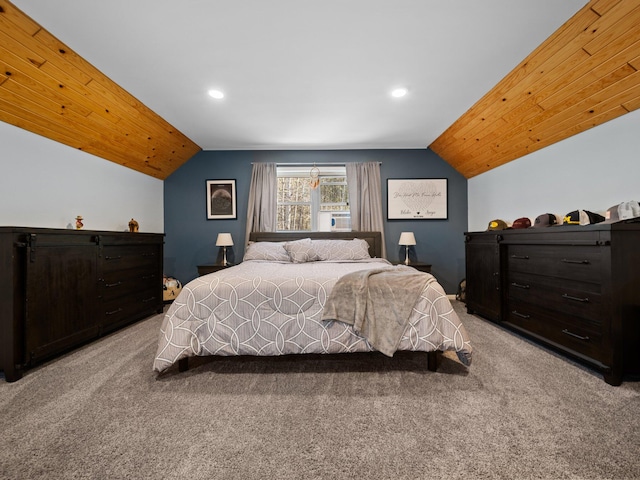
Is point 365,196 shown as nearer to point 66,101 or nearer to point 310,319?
point 310,319

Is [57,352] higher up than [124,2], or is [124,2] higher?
[124,2]

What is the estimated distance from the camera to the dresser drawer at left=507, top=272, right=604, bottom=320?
1920 millimetres

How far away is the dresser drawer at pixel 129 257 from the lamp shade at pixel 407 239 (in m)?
3.40

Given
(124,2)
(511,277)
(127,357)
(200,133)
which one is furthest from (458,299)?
(124,2)

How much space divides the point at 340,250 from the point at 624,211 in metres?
2.63

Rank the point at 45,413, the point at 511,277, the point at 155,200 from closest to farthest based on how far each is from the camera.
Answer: the point at 45,413 < the point at 511,277 < the point at 155,200

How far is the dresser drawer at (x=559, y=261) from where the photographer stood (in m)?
1.92

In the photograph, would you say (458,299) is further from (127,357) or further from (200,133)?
(200,133)

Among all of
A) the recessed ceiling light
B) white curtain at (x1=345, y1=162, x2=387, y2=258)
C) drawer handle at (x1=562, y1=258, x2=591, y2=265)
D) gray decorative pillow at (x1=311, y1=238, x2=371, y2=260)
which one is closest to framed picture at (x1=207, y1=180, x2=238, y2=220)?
gray decorative pillow at (x1=311, y1=238, x2=371, y2=260)

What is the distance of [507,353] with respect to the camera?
2.28m

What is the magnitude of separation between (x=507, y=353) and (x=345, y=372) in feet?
4.67

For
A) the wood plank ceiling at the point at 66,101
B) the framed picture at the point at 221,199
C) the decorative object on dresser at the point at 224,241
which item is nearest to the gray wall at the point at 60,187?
the wood plank ceiling at the point at 66,101

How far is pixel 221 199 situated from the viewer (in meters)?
4.42

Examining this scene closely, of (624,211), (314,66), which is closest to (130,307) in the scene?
(314,66)
